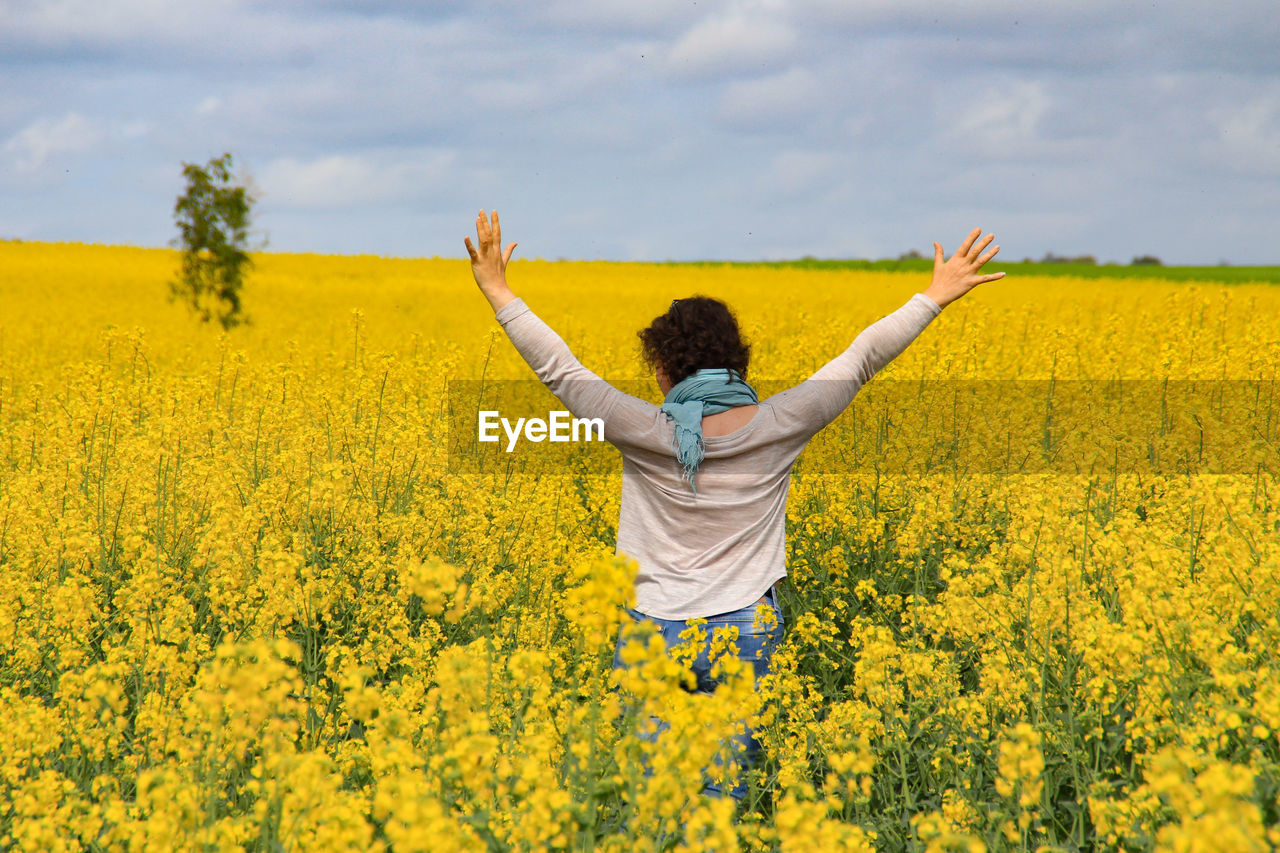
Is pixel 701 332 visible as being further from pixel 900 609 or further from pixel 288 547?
pixel 288 547

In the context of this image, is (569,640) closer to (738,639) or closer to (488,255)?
(738,639)

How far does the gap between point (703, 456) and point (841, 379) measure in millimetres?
571

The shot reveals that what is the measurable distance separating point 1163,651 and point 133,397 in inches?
302

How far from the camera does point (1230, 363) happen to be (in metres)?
7.40

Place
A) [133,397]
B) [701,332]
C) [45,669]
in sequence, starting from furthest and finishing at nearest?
[133,397]
[45,669]
[701,332]

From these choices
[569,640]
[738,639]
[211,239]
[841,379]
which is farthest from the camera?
[211,239]

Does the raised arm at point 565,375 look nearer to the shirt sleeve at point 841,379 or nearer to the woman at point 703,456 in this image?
the woman at point 703,456

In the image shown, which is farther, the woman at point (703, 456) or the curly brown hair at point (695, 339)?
the curly brown hair at point (695, 339)

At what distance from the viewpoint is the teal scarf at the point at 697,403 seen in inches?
121

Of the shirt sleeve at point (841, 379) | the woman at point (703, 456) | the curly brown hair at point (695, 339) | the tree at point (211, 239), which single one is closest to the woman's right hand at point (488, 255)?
the woman at point (703, 456)

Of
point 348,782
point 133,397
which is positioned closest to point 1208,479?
point 348,782

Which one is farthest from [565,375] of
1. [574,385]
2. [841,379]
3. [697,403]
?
[841,379]

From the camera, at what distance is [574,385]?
10.4 feet

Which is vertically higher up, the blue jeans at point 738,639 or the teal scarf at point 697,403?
the teal scarf at point 697,403
